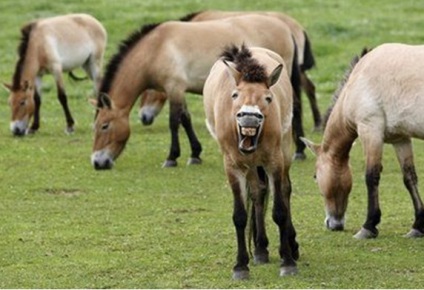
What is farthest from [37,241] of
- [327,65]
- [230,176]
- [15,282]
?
[327,65]

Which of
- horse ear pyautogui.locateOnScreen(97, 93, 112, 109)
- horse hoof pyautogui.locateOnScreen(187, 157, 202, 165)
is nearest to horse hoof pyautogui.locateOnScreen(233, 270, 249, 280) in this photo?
horse ear pyautogui.locateOnScreen(97, 93, 112, 109)

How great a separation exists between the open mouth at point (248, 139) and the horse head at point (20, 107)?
35.5 feet

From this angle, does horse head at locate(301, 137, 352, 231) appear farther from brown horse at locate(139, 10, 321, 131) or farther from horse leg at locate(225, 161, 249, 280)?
brown horse at locate(139, 10, 321, 131)

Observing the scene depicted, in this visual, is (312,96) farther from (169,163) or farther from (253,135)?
(253,135)

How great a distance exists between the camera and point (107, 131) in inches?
632

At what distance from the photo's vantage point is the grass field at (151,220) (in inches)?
371

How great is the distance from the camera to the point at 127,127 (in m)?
16.1

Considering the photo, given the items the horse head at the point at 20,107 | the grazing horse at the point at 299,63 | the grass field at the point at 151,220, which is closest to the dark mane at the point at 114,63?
the grass field at the point at 151,220

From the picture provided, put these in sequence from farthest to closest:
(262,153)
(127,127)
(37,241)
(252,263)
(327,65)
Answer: (327,65) < (127,127) < (37,241) < (252,263) < (262,153)

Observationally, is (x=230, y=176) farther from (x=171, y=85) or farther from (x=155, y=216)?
(x=171, y=85)

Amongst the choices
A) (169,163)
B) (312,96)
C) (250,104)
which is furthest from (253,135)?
(312,96)

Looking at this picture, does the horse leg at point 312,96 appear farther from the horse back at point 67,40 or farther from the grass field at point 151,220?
the horse back at point 67,40

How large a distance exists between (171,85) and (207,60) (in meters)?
0.70

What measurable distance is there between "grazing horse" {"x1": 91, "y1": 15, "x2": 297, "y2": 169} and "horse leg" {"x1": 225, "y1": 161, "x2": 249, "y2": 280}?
700 centimetres
